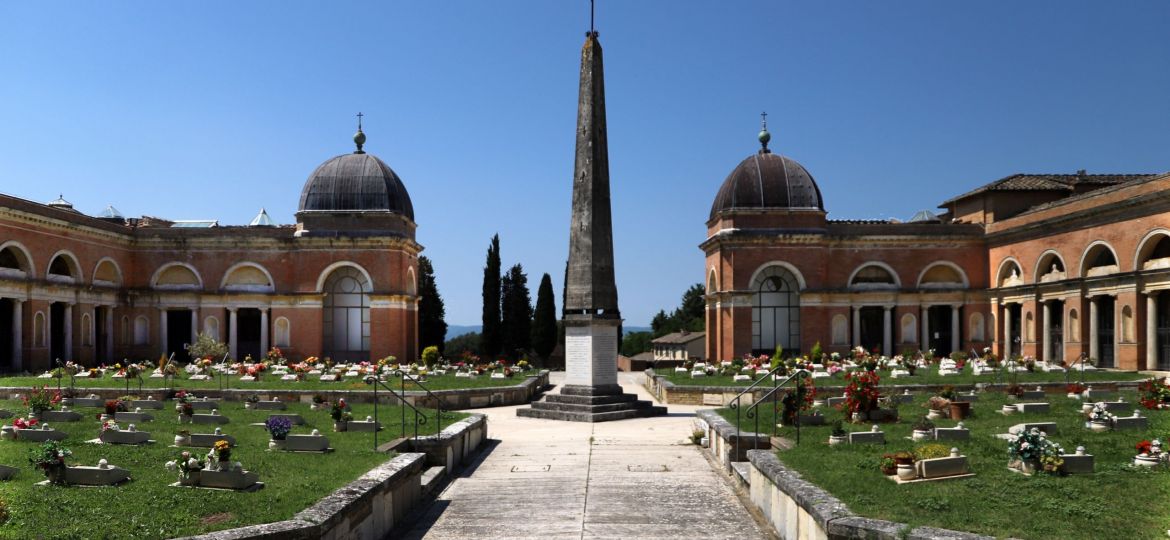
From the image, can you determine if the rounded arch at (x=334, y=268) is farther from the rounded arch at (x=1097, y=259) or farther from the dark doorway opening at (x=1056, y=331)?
the rounded arch at (x=1097, y=259)

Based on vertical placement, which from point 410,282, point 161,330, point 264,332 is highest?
point 410,282

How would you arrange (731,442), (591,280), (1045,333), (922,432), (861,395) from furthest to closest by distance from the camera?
(1045,333) < (591,280) < (861,395) < (731,442) < (922,432)

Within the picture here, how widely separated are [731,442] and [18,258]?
3385 cm

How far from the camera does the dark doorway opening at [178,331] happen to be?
46594 mm

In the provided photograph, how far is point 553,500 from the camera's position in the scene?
13.3 m

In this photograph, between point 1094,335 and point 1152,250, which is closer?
point 1152,250

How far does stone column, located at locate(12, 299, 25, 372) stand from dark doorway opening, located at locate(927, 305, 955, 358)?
40512mm

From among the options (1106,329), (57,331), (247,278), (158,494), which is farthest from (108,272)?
(1106,329)

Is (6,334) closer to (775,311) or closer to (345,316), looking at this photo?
(345,316)

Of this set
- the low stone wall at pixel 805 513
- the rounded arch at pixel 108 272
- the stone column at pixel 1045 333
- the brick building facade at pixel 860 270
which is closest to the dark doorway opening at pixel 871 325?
the brick building facade at pixel 860 270

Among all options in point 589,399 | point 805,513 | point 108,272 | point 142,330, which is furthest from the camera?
point 142,330

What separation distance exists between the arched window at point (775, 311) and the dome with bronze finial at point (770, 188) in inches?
130

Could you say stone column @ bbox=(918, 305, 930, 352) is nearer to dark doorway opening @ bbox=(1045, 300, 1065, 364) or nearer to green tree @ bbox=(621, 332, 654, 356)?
dark doorway opening @ bbox=(1045, 300, 1065, 364)

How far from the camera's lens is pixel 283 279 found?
4559 centimetres
